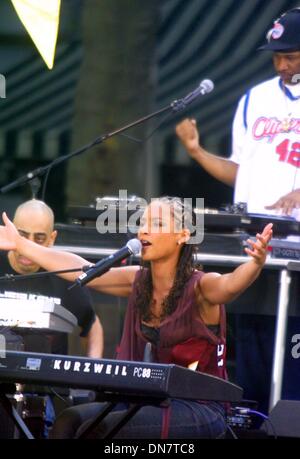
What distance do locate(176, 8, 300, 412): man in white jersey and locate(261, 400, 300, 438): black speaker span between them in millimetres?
774

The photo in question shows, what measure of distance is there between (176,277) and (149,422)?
75cm

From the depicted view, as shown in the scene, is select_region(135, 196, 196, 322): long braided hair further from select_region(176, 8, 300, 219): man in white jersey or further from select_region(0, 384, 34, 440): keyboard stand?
select_region(176, 8, 300, 219): man in white jersey

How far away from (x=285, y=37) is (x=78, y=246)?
147cm

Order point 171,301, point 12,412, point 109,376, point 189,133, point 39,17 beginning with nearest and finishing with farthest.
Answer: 1. point 109,376
2. point 12,412
3. point 171,301
4. point 189,133
5. point 39,17

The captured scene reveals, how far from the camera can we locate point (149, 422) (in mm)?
4695

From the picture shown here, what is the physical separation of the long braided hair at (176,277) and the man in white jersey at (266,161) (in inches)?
40.0

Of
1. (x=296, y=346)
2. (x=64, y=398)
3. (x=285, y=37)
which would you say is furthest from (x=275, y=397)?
(x=285, y=37)

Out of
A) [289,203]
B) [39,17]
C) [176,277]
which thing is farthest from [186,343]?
[39,17]

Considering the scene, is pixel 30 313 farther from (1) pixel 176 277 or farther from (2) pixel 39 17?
(2) pixel 39 17

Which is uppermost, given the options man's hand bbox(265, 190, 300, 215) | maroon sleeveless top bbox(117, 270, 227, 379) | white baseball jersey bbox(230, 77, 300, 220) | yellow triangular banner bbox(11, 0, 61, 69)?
yellow triangular banner bbox(11, 0, 61, 69)

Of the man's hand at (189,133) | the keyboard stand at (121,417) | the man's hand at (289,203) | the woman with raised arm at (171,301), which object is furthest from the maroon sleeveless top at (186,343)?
the man's hand at (189,133)

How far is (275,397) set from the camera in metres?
5.99

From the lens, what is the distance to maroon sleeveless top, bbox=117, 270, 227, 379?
5.04 meters

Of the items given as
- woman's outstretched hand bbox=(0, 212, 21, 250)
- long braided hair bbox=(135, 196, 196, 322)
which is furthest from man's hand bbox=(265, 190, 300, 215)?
woman's outstretched hand bbox=(0, 212, 21, 250)
